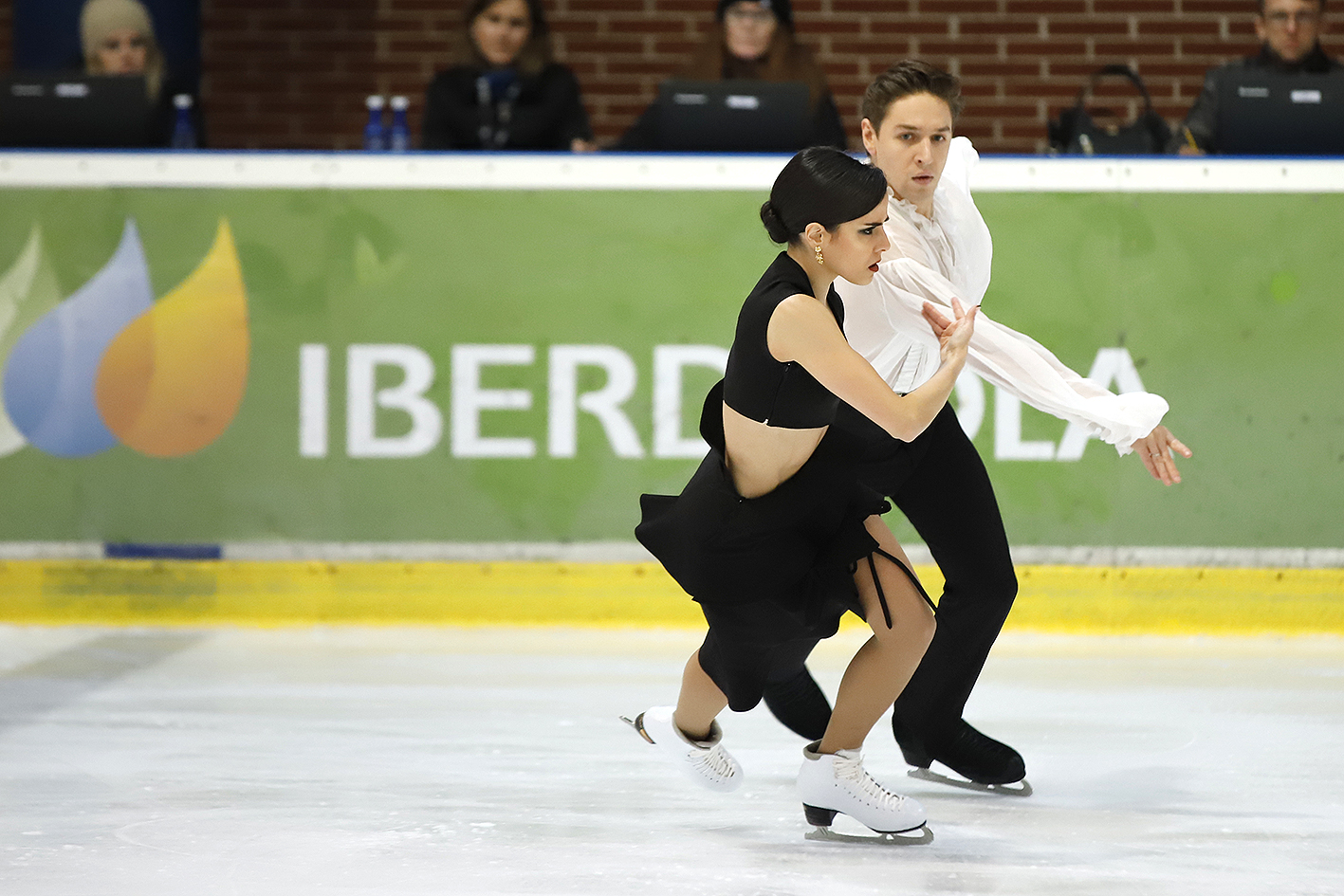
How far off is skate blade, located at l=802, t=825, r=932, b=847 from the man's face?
3.10 m

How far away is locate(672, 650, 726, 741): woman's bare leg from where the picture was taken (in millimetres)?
2615

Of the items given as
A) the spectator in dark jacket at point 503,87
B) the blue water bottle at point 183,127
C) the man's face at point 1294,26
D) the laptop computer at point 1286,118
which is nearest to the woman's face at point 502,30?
the spectator in dark jacket at point 503,87

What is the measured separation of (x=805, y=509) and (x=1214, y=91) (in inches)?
105

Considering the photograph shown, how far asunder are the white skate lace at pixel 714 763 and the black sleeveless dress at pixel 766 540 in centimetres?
13

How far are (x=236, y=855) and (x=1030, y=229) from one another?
2.78 meters

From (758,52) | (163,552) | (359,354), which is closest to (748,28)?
(758,52)

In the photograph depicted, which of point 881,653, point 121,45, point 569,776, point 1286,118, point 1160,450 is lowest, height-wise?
point 569,776

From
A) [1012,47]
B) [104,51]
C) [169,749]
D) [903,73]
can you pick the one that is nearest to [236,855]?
[169,749]

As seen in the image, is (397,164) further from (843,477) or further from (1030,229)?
(843,477)

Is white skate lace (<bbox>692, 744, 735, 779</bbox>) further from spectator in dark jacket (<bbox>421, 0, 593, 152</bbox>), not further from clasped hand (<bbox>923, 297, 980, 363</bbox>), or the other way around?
spectator in dark jacket (<bbox>421, 0, 593, 152</bbox>)

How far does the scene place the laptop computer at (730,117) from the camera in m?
4.47

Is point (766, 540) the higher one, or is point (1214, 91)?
point (1214, 91)

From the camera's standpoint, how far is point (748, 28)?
4949mm

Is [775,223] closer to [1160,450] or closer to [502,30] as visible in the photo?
[1160,450]
